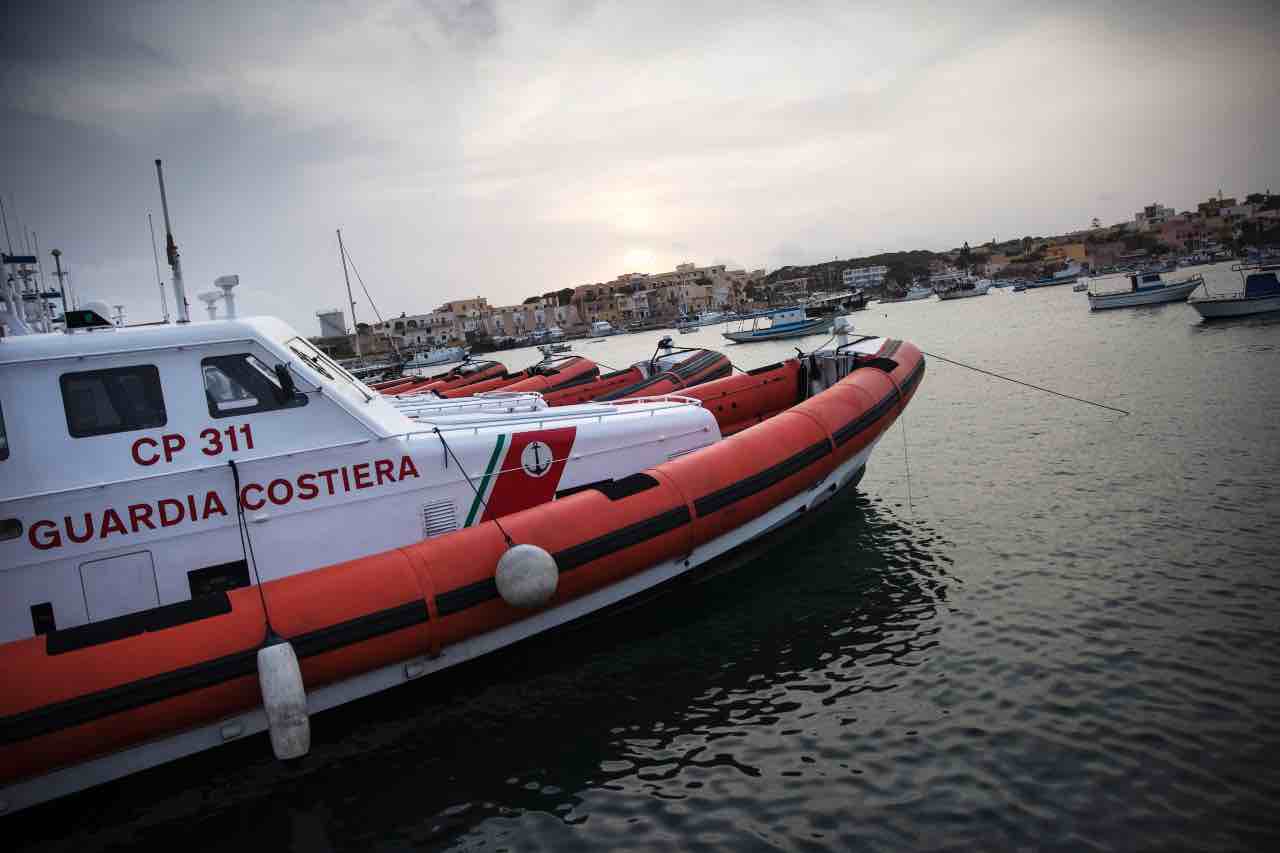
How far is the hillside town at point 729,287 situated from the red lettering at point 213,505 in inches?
3836

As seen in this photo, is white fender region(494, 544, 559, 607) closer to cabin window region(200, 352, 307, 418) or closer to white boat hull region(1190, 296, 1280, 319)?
cabin window region(200, 352, 307, 418)

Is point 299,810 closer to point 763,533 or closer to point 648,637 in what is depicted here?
point 648,637

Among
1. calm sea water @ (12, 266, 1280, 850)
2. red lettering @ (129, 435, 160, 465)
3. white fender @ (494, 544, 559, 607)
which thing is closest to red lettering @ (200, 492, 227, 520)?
red lettering @ (129, 435, 160, 465)

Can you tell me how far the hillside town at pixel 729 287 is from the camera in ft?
382

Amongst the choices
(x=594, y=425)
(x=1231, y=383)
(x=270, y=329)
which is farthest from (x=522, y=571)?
(x=1231, y=383)

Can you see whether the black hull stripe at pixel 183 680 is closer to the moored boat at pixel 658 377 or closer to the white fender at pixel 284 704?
the white fender at pixel 284 704

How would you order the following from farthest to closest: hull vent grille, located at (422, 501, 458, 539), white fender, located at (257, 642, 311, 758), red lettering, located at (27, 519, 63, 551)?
1. hull vent grille, located at (422, 501, 458, 539)
2. red lettering, located at (27, 519, 63, 551)
3. white fender, located at (257, 642, 311, 758)

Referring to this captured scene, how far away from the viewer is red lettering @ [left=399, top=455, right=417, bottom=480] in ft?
19.7

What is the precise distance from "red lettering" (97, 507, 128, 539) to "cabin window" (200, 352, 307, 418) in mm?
912

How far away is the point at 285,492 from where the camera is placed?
5.61 metres

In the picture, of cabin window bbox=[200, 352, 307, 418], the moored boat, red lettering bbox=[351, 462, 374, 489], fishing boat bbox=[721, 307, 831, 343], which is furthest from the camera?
fishing boat bbox=[721, 307, 831, 343]

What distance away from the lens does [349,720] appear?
18.3 ft

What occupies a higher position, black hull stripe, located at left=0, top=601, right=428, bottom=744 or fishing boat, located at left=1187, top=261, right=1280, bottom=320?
fishing boat, located at left=1187, top=261, right=1280, bottom=320

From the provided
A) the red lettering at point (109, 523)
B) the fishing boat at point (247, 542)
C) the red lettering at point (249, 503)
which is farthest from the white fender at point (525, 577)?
the red lettering at point (109, 523)
